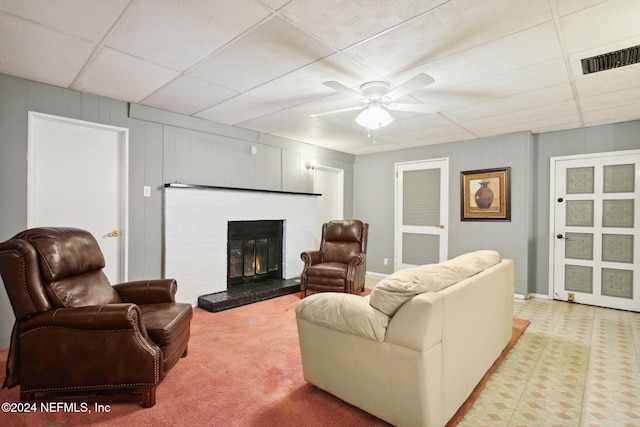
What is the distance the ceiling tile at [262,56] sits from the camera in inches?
82.8

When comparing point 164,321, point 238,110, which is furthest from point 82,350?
point 238,110

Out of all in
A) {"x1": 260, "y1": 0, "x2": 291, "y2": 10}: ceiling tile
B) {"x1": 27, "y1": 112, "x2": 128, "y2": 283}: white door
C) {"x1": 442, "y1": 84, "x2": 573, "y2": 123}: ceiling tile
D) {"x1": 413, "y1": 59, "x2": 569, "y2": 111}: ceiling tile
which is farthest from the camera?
{"x1": 442, "y1": 84, "x2": 573, "y2": 123}: ceiling tile

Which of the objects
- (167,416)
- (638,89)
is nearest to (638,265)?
(638,89)

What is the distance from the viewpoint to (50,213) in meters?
3.00

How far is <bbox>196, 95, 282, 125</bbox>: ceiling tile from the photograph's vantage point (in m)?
3.40

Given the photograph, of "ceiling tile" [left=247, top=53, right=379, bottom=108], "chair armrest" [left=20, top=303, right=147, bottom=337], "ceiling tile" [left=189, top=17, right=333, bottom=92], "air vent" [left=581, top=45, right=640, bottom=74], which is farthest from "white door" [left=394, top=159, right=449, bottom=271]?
"chair armrest" [left=20, top=303, right=147, bottom=337]

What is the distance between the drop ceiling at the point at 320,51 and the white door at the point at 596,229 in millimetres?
743

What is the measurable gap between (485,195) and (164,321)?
4.56 m

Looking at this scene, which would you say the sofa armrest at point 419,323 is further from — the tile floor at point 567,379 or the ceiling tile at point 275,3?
the ceiling tile at point 275,3

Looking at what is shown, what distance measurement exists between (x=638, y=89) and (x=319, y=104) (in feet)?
9.91

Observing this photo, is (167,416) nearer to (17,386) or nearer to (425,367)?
(17,386)

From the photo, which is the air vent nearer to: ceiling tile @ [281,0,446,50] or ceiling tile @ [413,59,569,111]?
ceiling tile @ [413,59,569,111]

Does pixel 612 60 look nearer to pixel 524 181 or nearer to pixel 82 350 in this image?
pixel 524 181

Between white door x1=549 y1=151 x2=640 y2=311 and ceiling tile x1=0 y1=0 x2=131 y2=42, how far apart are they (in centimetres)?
518
